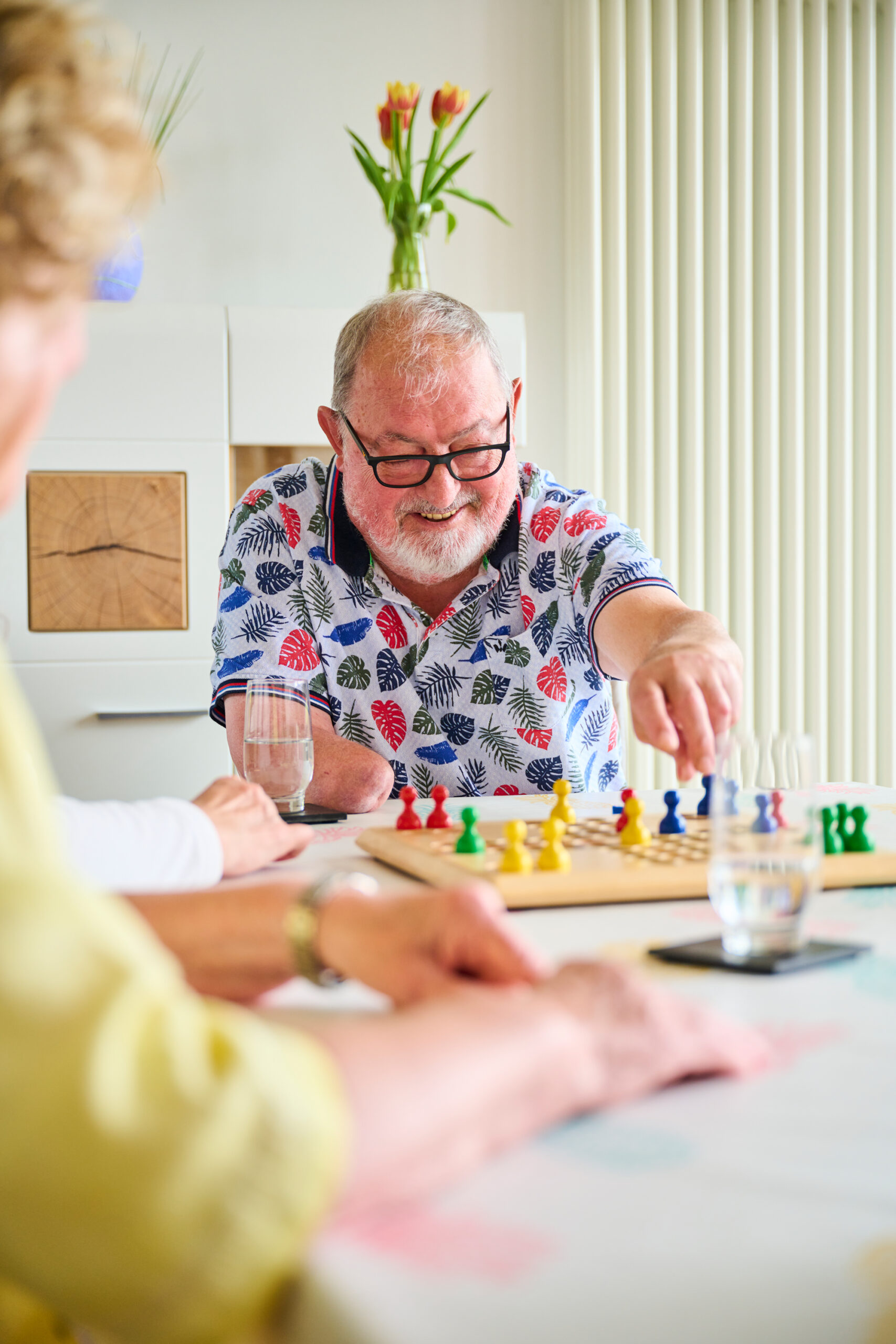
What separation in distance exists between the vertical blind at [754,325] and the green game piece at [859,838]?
252 cm

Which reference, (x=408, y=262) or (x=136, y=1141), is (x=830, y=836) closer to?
(x=136, y=1141)

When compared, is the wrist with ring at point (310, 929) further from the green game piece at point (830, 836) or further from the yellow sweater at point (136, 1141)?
the green game piece at point (830, 836)

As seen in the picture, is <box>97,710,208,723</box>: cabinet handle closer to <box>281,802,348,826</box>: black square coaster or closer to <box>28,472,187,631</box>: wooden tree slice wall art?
<box>28,472,187,631</box>: wooden tree slice wall art

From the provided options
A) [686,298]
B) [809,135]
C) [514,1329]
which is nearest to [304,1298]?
[514,1329]

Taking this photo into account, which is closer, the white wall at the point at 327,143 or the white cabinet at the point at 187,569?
the white cabinet at the point at 187,569

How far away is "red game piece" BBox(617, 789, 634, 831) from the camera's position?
4.07ft

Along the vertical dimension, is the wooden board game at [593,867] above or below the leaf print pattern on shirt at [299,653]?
below

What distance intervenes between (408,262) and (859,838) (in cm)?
249

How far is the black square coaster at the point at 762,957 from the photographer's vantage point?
825 millimetres

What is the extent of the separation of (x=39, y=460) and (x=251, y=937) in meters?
2.64

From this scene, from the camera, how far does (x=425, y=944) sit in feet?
2.25

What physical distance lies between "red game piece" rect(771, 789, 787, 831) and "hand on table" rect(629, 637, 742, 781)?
18.3 inches

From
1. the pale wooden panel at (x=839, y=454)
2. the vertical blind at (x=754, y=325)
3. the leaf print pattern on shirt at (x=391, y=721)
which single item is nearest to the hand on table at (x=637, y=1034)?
the leaf print pattern on shirt at (x=391, y=721)

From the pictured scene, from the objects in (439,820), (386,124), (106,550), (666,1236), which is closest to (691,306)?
(386,124)
